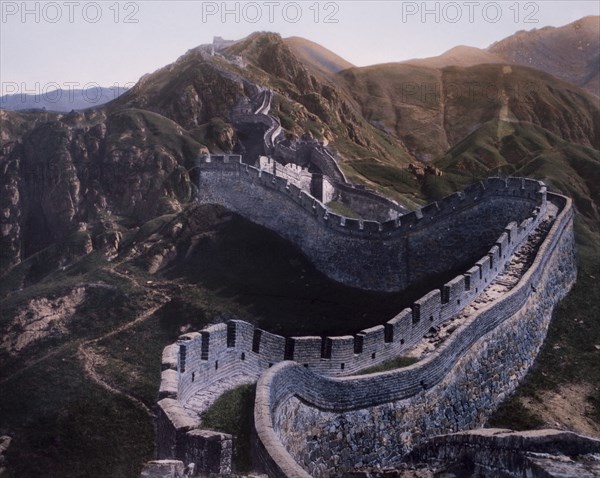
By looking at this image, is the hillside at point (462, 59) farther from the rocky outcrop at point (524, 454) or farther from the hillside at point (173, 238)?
the rocky outcrop at point (524, 454)

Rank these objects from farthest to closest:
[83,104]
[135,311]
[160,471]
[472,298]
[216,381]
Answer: [83,104] → [135,311] → [472,298] → [216,381] → [160,471]

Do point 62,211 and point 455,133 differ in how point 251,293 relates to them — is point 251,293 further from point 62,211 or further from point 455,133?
point 455,133

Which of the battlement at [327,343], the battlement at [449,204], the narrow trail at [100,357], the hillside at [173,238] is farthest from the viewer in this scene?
the battlement at [449,204]

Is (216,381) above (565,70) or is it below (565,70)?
below

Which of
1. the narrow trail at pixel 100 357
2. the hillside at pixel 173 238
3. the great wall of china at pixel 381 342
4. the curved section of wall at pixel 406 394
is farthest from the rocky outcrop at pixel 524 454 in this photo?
the narrow trail at pixel 100 357

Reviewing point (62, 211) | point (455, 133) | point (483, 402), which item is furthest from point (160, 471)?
point (455, 133)

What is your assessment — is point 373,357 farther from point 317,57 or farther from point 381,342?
point 317,57

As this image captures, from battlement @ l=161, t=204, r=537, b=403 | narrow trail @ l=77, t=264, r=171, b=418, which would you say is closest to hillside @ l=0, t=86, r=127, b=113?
narrow trail @ l=77, t=264, r=171, b=418
